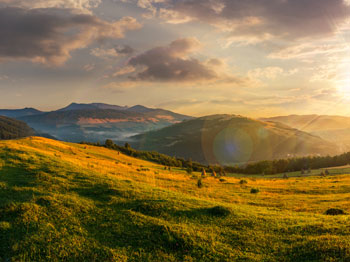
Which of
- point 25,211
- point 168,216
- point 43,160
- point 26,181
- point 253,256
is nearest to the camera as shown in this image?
point 253,256

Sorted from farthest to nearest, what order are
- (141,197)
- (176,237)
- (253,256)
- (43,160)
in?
(43,160) → (141,197) → (176,237) → (253,256)

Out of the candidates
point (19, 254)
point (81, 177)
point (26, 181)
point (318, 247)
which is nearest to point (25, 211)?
point (19, 254)

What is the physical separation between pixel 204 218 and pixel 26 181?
13712mm

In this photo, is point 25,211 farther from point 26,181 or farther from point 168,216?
point 168,216

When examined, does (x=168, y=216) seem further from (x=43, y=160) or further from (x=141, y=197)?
(x=43, y=160)

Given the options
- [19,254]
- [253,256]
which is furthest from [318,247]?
[19,254]

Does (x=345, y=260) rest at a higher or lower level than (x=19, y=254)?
higher

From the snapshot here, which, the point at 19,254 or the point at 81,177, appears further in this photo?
the point at 81,177

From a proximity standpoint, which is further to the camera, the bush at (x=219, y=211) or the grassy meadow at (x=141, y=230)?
the bush at (x=219, y=211)

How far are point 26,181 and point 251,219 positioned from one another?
1635 centimetres

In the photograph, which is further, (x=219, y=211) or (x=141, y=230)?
(x=219, y=211)

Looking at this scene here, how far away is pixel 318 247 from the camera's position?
9109 millimetres

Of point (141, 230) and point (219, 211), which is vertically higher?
point (219, 211)

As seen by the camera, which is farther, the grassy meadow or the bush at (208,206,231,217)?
the bush at (208,206,231,217)
